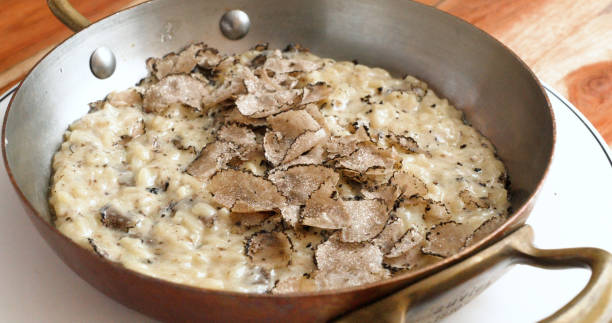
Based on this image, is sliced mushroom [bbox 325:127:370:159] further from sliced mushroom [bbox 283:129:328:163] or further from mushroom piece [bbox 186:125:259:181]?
mushroom piece [bbox 186:125:259:181]

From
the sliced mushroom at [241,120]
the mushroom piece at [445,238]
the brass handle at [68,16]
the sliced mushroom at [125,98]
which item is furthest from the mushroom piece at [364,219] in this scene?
the brass handle at [68,16]

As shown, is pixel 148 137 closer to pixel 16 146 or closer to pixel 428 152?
pixel 16 146

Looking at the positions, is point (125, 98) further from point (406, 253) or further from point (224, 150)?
point (406, 253)

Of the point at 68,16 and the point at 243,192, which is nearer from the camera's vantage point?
the point at 243,192

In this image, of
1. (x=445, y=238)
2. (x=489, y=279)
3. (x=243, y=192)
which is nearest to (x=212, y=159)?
(x=243, y=192)

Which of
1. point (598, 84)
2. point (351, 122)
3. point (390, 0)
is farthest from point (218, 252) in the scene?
point (598, 84)

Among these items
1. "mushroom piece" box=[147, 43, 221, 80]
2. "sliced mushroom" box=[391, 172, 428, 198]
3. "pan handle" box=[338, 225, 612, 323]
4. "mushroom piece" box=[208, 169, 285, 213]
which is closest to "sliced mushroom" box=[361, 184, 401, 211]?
"sliced mushroom" box=[391, 172, 428, 198]
